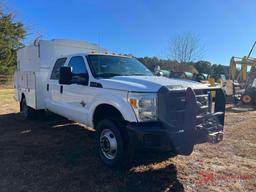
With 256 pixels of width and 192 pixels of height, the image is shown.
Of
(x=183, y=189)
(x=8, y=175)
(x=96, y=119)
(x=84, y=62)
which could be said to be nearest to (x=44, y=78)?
(x=84, y=62)

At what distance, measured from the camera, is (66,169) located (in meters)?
4.39

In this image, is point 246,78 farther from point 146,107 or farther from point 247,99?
point 146,107

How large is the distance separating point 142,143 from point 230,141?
11.6 ft

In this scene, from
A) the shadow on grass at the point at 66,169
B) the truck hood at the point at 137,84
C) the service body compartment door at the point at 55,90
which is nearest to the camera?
the shadow on grass at the point at 66,169

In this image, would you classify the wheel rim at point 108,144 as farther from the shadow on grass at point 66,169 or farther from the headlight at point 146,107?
the headlight at point 146,107

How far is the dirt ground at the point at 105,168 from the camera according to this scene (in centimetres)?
383

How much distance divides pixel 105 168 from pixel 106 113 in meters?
0.99

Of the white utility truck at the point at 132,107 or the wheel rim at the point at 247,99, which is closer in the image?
the white utility truck at the point at 132,107

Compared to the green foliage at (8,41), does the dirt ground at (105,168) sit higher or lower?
lower

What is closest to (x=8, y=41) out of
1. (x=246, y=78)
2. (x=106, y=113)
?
(x=246, y=78)

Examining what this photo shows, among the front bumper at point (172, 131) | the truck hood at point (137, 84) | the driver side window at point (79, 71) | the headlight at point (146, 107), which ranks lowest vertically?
the front bumper at point (172, 131)

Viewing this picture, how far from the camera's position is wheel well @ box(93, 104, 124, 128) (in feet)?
14.4

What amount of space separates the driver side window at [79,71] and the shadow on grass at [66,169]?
4.90ft

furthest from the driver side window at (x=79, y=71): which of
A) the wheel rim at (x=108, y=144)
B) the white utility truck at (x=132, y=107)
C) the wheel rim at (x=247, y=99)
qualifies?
the wheel rim at (x=247, y=99)
